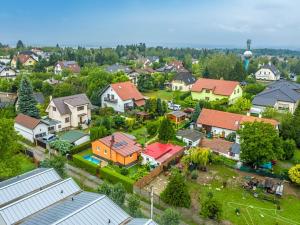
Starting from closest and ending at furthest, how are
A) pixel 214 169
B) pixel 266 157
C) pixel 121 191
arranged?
pixel 121 191
pixel 266 157
pixel 214 169

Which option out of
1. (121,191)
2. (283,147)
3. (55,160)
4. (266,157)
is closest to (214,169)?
(266,157)

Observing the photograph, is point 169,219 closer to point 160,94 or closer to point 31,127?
point 31,127

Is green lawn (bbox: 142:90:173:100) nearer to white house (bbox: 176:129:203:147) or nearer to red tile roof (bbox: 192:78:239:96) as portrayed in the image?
red tile roof (bbox: 192:78:239:96)

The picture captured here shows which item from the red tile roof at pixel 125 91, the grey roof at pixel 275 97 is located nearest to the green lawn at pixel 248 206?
the red tile roof at pixel 125 91

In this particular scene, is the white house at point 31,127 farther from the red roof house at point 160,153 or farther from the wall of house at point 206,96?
the wall of house at point 206,96

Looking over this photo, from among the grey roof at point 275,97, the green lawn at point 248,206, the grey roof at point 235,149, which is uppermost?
the grey roof at point 275,97

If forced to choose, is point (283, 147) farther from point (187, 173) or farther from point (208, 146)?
point (187, 173)
